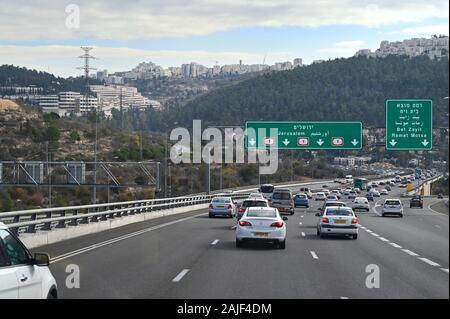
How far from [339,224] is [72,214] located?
1105cm

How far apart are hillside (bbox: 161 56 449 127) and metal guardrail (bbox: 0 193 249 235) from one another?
67.6 ft

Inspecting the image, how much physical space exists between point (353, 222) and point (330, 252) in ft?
21.7

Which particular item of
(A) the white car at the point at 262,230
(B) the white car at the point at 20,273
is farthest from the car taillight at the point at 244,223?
(B) the white car at the point at 20,273

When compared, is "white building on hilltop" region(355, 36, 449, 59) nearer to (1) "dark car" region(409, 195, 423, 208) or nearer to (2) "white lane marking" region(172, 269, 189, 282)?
(2) "white lane marking" region(172, 269, 189, 282)

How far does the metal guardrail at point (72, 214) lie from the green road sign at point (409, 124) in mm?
16156

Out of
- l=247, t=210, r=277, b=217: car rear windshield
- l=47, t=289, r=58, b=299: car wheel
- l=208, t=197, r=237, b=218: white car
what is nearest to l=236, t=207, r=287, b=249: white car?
l=247, t=210, r=277, b=217: car rear windshield

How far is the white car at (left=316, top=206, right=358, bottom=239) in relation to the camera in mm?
29922

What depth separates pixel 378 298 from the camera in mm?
13023

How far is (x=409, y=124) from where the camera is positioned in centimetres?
5006

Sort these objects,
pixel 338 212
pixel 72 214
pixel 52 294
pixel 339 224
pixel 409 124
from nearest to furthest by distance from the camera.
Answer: pixel 52 294 < pixel 339 224 < pixel 338 212 < pixel 72 214 < pixel 409 124

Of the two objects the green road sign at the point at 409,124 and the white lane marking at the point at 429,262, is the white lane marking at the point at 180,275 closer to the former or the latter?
the white lane marking at the point at 429,262

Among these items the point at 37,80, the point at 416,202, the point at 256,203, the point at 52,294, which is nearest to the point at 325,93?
the point at 416,202

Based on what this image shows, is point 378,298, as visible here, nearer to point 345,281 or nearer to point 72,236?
point 345,281

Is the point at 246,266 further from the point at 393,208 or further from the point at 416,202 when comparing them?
the point at 416,202
